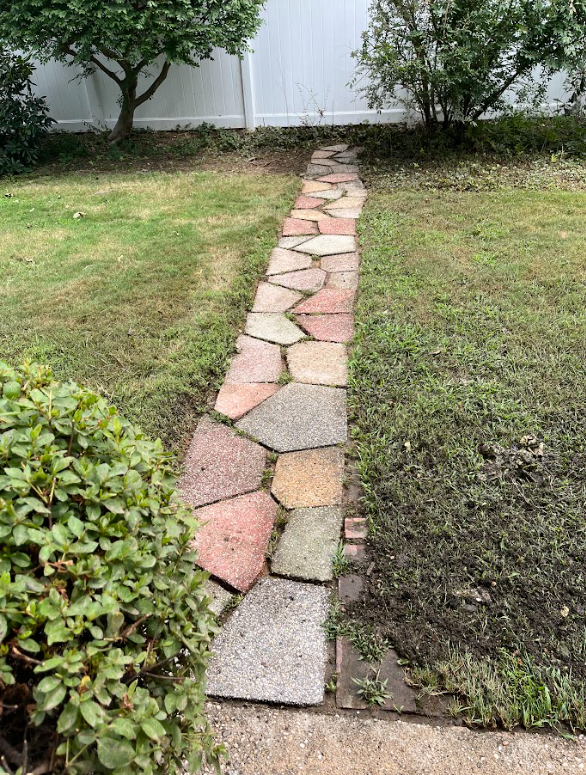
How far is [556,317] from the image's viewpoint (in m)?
3.17

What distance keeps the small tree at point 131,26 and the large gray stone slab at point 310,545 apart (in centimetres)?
520

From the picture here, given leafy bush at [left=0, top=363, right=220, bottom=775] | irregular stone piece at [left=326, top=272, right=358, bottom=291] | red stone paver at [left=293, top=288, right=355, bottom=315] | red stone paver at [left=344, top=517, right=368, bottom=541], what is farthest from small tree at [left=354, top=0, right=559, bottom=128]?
leafy bush at [left=0, top=363, right=220, bottom=775]

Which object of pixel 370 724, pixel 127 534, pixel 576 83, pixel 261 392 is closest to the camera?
pixel 127 534

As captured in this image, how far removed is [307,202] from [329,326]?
90.1 inches

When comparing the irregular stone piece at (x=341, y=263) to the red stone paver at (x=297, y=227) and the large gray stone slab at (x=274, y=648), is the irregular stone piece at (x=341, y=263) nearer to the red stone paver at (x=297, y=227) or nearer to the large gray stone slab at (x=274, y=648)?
the red stone paver at (x=297, y=227)

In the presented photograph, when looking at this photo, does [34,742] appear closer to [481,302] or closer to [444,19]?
[481,302]

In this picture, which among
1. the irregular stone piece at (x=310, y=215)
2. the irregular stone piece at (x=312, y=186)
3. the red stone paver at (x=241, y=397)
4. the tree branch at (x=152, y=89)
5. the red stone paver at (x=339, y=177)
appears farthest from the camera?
the tree branch at (x=152, y=89)

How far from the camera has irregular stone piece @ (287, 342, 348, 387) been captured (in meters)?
2.86

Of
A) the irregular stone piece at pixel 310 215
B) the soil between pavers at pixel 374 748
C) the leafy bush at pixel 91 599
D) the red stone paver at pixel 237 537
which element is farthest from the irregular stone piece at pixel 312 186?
the soil between pavers at pixel 374 748

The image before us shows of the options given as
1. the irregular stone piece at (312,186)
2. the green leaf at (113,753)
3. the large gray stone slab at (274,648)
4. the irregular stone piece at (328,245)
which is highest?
the irregular stone piece at (312,186)

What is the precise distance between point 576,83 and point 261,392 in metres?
5.84

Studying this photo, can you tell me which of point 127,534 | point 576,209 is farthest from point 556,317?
point 127,534

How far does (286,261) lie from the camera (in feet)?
13.6

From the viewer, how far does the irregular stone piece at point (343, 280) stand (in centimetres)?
373
